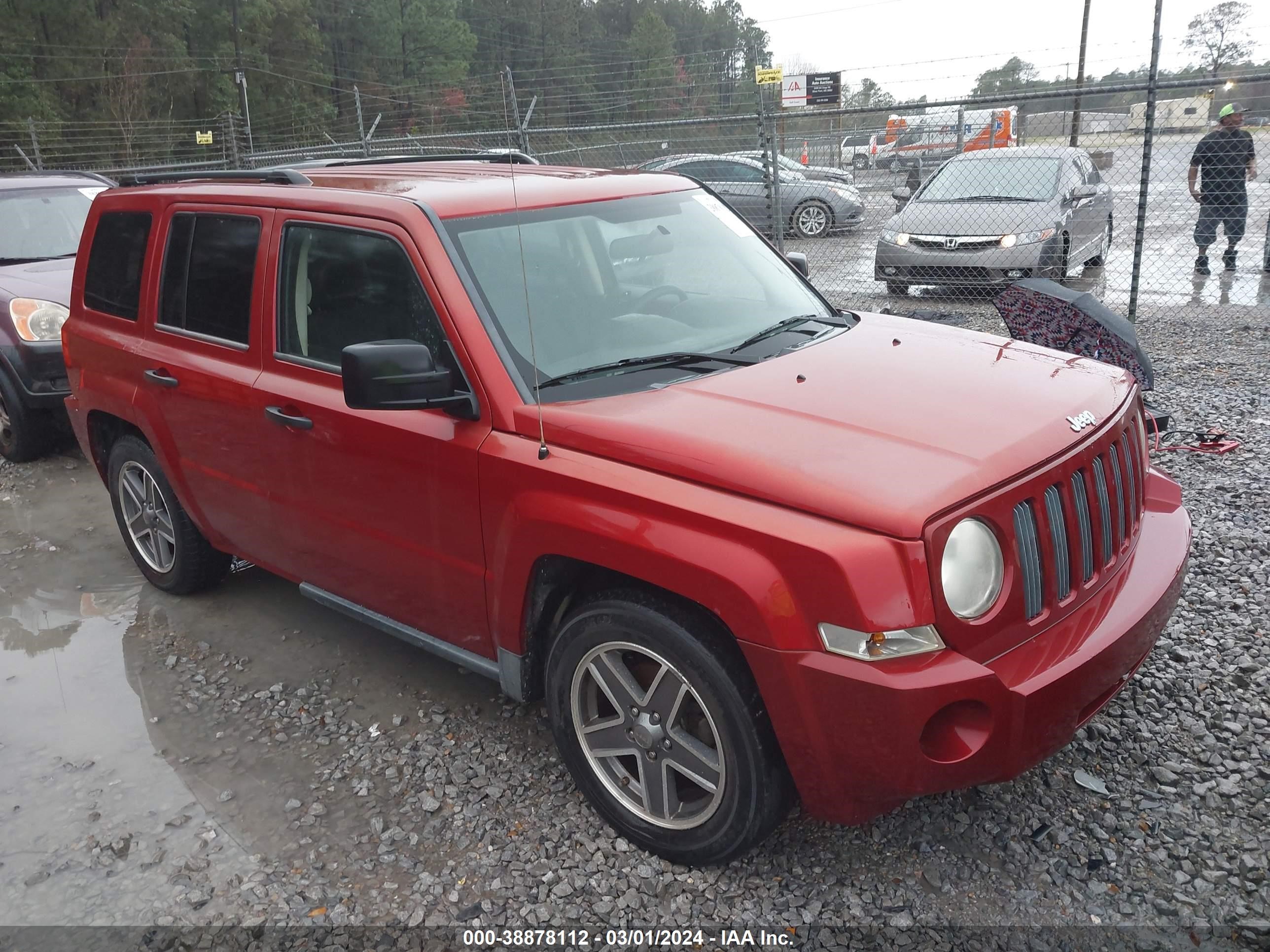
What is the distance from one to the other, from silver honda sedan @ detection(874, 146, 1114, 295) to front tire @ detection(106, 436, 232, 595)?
26.0 ft

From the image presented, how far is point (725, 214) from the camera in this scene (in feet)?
13.6

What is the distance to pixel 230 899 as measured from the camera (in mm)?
2930

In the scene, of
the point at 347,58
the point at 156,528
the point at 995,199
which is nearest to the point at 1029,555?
the point at 156,528

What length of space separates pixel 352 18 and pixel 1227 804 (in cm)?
4903

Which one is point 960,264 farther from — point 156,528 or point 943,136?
point 156,528

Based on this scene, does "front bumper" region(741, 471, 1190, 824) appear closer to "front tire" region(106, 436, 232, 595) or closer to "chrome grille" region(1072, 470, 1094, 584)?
"chrome grille" region(1072, 470, 1094, 584)

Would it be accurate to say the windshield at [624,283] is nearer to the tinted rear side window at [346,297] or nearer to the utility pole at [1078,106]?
the tinted rear side window at [346,297]

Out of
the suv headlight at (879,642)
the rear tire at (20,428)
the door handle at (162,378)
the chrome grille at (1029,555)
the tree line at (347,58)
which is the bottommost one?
the rear tire at (20,428)

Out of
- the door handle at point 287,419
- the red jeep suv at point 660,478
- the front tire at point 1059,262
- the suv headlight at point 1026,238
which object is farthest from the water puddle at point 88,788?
the front tire at point 1059,262

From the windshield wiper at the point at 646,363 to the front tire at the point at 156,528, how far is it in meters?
2.44

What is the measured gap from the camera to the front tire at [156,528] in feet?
15.3

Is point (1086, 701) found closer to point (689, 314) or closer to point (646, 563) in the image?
point (646, 563)

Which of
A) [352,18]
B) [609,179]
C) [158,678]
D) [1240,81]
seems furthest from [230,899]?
[352,18]

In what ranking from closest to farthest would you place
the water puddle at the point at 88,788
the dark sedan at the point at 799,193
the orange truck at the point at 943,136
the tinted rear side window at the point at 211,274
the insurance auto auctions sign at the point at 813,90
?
the water puddle at the point at 88,788 < the tinted rear side window at the point at 211,274 < the insurance auto auctions sign at the point at 813,90 < the orange truck at the point at 943,136 < the dark sedan at the point at 799,193
